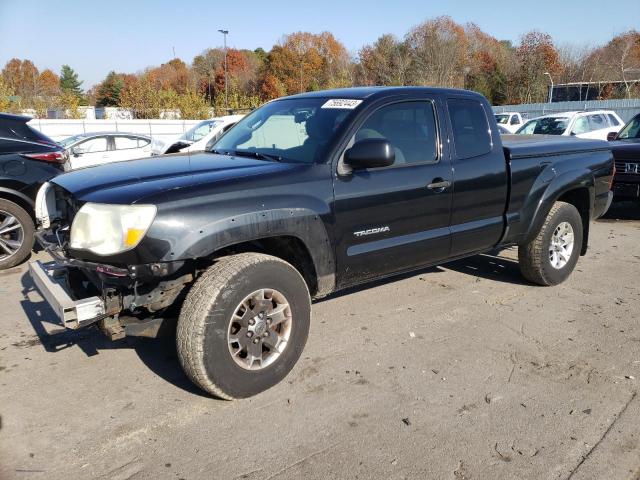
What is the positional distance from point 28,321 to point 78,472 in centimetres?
237

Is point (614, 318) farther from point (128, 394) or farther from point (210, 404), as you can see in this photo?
point (128, 394)

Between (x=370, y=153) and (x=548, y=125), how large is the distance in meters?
13.2

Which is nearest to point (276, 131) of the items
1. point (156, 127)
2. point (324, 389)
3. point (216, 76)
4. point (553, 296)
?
point (324, 389)

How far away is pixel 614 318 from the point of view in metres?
4.67

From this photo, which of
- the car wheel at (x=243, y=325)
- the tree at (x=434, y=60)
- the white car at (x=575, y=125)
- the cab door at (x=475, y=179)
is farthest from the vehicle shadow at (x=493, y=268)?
the tree at (x=434, y=60)

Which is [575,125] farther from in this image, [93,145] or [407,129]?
[93,145]

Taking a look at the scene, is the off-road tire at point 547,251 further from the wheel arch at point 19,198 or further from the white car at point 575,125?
the white car at point 575,125

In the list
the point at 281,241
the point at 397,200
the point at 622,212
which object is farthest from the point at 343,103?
the point at 622,212

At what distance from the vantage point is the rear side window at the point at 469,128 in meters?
Result: 4.43

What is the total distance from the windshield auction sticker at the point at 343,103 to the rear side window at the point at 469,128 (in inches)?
37.4

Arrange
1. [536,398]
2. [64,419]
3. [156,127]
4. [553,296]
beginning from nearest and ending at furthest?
[64,419], [536,398], [553,296], [156,127]

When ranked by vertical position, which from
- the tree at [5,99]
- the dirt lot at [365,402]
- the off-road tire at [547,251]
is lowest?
the dirt lot at [365,402]

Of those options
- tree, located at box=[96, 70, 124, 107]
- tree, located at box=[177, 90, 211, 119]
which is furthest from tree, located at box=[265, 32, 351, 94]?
tree, located at box=[177, 90, 211, 119]

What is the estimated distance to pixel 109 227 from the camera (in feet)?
9.73
